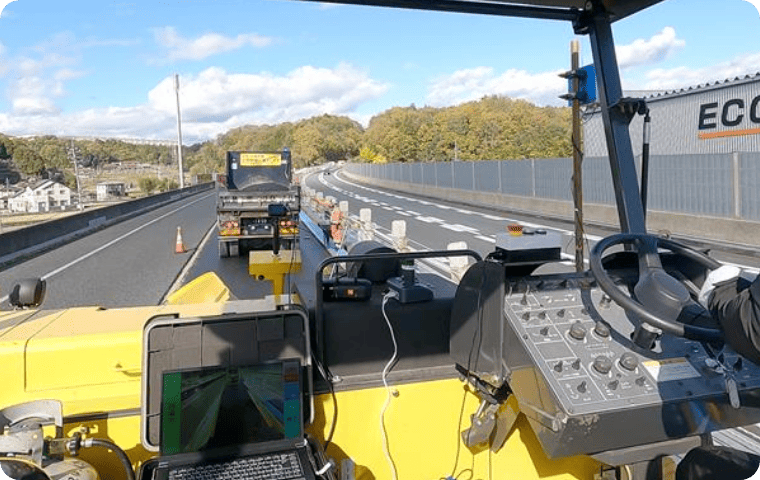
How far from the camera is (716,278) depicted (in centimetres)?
217

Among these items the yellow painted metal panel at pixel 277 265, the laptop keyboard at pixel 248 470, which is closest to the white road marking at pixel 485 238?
the yellow painted metal panel at pixel 277 265

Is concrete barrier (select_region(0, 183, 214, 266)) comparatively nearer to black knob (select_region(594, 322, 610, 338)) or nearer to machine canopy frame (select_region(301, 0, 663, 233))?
machine canopy frame (select_region(301, 0, 663, 233))

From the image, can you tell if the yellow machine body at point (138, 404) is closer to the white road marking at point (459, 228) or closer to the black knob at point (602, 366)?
the black knob at point (602, 366)

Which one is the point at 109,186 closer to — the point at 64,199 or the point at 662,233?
the point at 64,199

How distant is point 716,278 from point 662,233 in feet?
3.70

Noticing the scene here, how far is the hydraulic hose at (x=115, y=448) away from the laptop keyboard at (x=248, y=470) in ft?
0.73

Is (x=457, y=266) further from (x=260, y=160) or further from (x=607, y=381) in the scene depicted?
(x=260, y=160)

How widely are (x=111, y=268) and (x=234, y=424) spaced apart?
16.3 metres

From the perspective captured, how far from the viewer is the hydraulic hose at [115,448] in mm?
2643

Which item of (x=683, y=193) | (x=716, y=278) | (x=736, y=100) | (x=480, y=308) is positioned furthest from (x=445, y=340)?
(x=736, y=100)

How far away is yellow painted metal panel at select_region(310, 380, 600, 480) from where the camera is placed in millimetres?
3191

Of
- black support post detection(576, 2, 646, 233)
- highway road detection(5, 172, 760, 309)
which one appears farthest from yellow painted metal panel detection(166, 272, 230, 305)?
highway road detection(5, 172, 760, 309)

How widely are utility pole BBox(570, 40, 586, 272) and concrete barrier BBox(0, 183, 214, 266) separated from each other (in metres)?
20.2

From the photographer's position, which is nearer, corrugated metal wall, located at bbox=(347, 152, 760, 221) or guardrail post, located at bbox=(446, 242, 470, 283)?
guardrail post, located at bbox=(446, 242, 470, 283)
